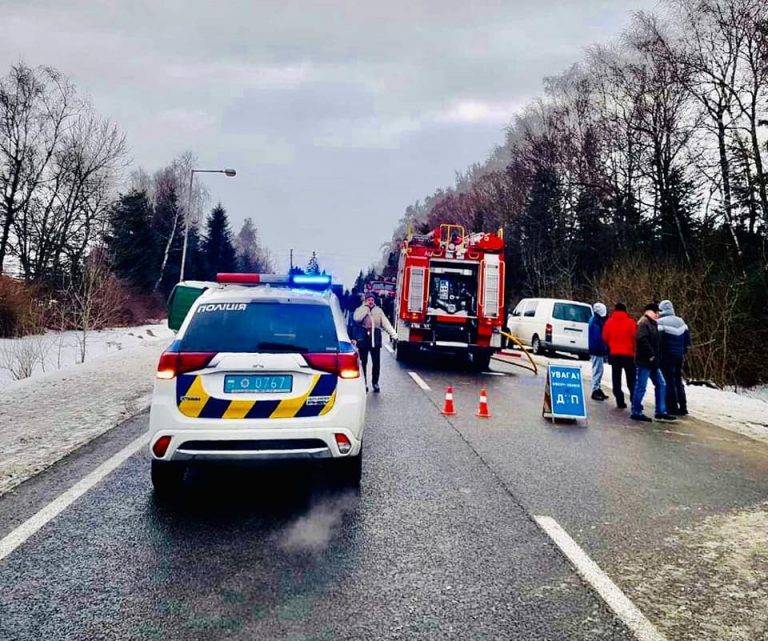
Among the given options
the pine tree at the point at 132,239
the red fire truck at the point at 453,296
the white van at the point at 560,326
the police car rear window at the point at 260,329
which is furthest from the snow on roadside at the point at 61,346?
the white van at the point at 560,326

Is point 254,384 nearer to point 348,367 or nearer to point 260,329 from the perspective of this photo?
point 260,329

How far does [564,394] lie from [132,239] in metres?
38.7

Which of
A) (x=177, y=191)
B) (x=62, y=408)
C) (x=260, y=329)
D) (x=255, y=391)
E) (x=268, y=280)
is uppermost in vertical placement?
(x=177, y=191)

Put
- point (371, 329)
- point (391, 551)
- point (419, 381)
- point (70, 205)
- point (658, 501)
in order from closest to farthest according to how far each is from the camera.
Result: 1. point (391, 551)
2. point (658, 501)
3. point (371, 329)
4. point (419, 381)
5. point (70, 205)

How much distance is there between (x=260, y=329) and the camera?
15.8ft

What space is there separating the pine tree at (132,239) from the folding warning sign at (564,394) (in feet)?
117

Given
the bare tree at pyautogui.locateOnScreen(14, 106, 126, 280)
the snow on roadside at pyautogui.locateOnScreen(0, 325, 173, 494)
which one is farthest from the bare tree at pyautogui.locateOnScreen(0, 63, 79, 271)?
the snow on roadside at pyautogui.locateOnScreen(0, 325, 173, 494)

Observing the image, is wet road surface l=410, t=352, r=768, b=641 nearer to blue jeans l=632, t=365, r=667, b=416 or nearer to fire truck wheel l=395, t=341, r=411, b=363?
blue jeans l=632, t=365, r=667, b=416

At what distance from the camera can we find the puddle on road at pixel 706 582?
3.05 meters

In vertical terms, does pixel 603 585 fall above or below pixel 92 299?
below

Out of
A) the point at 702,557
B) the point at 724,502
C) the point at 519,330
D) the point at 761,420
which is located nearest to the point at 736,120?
the point at 519,330

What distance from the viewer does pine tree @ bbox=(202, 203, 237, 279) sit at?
60656 millimetres

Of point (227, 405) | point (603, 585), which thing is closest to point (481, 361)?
point (227, 405)

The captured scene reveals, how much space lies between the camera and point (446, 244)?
15.7 meters
